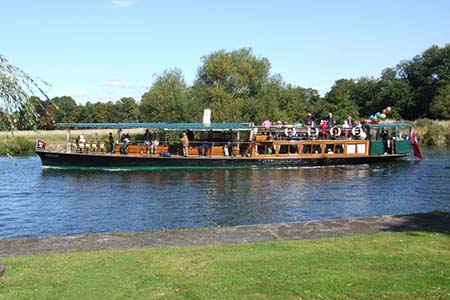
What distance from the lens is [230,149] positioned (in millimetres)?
41156

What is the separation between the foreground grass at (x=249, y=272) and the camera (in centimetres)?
737

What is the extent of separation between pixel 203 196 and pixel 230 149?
624 inches

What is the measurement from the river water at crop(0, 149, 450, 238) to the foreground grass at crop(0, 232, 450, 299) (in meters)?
8.22

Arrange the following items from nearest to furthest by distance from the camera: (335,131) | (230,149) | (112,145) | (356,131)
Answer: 1. (112,145)
2. (230,149)
3. (335,131)
4. (356,131)

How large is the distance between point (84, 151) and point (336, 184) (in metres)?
20.9

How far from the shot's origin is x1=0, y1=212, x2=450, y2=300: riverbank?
7.43 metres

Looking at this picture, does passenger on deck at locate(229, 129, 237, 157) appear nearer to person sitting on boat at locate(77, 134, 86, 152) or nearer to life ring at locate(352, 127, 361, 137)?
life ring at locate(352, 127, 361, 137)

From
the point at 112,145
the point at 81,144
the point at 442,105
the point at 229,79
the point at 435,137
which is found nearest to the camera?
the point at 81,144

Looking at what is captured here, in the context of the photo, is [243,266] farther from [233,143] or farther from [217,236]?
[233,143]

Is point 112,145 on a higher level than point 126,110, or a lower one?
lower

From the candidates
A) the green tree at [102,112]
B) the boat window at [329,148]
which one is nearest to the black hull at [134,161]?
the boat window at [329,148]

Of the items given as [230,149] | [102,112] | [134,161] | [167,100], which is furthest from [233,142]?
[102,112]

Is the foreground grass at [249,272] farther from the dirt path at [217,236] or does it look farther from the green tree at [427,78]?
the green tree at [427,78]

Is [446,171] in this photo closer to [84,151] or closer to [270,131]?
[270,131]
